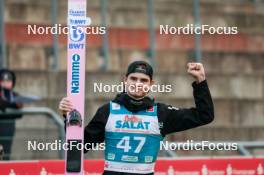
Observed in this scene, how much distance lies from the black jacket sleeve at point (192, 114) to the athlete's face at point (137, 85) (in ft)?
0.90

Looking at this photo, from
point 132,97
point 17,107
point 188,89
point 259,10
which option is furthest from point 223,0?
point 132,97

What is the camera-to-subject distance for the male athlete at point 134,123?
7246mm

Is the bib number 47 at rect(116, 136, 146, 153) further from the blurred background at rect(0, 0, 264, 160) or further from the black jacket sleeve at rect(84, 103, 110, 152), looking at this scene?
the blurred background at rect(0, 0, 264, 160)

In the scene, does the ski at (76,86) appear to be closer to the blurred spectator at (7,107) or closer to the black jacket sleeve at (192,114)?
the black jacket sleeve at (192,114)

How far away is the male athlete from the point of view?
725cm

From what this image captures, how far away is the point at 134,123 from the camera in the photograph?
7289 mm

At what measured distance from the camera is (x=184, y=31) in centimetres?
1488

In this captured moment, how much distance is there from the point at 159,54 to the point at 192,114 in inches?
286

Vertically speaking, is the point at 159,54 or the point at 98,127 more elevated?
the point at 159,54

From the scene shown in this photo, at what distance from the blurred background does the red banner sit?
1.50 meters

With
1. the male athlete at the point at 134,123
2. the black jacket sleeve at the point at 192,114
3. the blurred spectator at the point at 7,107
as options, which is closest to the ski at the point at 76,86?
the male athlete at the point at 134,123

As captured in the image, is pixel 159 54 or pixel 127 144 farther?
pixel 159 54

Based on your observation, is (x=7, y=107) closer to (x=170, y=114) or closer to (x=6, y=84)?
(x=6, y=84)

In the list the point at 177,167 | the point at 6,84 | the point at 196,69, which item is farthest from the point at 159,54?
the point at 196,69
